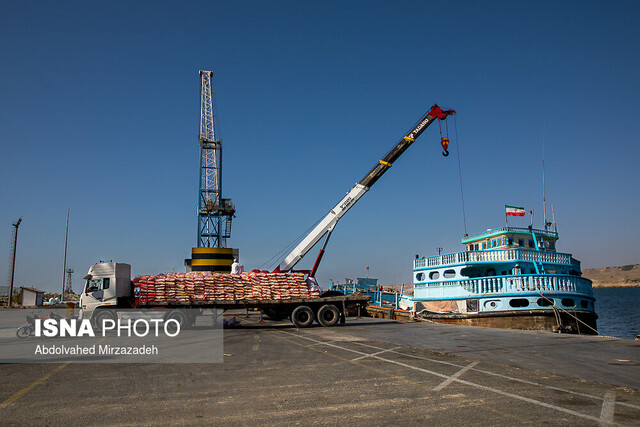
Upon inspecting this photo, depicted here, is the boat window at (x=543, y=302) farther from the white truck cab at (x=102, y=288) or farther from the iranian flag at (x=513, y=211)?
the white truck cab at (x=102, y=288)

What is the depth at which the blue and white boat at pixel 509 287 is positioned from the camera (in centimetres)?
2322

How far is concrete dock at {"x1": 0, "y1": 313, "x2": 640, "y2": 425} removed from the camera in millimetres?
6105

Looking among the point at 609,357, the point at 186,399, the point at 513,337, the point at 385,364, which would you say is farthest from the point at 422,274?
the point at 186,399

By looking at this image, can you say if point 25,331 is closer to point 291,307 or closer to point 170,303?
point 170,303

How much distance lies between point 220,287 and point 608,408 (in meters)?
16.4

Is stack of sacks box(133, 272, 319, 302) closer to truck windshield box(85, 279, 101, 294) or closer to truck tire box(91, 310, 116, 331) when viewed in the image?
truck tire box(91, 310, 116, 331)

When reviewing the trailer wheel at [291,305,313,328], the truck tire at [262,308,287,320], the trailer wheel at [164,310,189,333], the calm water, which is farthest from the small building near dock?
the calm water

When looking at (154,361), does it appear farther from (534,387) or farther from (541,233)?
(541,233)

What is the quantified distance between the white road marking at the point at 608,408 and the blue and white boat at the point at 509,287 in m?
16.6

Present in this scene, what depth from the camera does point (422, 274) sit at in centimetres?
3002

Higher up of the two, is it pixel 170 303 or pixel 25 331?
pixel 170 303

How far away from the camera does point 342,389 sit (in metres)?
7.71

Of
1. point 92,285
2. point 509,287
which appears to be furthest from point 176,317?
point 509,287

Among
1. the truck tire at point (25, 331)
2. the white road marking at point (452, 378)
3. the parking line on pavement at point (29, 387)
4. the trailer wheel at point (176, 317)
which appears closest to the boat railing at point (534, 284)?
the white road marking at point (452, 378)
